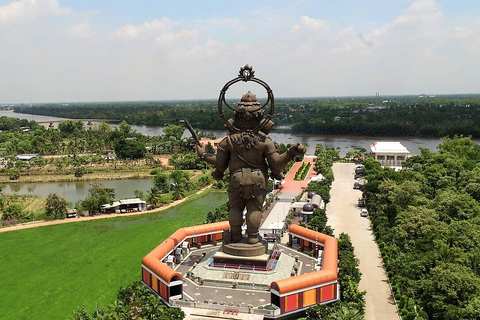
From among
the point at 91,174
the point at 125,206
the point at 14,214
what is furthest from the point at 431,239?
the point at 91,174

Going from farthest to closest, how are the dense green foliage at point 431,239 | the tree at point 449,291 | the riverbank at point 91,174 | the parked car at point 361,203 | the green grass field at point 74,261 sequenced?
the riverbank at point 91,174
the parked car at point 361,203
the green grass field at point 74,261
the dense green foliage at point 431,239
the tree at point 449,291

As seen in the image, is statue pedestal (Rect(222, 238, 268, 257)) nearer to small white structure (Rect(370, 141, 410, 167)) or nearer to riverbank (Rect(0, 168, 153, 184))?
riverbank (Rect(0, 168, 153, 184))

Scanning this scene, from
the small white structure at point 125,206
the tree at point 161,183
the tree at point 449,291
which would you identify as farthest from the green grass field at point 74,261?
the tree at point 449,291

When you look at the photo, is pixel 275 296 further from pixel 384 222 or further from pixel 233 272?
pixel 384 222

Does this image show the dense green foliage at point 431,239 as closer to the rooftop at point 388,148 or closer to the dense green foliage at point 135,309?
the dense green foliage at point 135,309

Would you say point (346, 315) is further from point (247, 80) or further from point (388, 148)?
point (388, 148)

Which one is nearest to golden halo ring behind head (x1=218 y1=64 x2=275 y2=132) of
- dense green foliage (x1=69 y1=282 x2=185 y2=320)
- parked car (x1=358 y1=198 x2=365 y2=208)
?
dense green foliage (x1=69 y1=282 x2=185 y2=320)

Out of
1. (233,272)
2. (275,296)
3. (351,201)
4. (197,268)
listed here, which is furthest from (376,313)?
(351,201)
